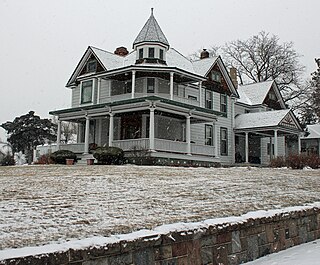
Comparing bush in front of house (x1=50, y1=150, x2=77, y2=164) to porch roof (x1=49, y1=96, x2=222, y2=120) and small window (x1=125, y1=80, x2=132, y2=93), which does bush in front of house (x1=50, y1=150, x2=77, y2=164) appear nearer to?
porch roof (x1=49, y1=96, x2=222, y2=120)

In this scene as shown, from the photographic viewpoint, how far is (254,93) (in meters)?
34.5

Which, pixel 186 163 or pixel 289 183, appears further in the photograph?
pixel 186 163

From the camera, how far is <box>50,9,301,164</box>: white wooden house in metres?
21.2

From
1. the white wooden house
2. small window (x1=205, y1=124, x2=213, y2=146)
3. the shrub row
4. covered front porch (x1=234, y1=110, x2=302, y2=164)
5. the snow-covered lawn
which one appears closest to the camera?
the snow-covered lawn

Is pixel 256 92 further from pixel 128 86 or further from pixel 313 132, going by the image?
pixel 128 86

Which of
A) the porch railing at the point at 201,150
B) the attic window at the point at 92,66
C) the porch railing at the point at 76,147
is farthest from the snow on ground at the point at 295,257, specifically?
the attic window at the point at 92,66

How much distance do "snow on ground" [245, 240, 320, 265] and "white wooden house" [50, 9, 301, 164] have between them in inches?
526

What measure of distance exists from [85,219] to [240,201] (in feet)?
10.9

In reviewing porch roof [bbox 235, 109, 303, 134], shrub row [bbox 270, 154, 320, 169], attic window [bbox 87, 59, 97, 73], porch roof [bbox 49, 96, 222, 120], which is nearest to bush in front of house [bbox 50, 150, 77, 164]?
porch roof [bbox 49, 96, 222, 120]

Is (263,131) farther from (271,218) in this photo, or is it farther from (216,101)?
(271,218)

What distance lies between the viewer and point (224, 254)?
210 inches

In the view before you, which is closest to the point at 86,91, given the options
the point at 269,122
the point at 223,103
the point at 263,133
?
the point at 223,103

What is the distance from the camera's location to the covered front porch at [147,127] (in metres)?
20.2

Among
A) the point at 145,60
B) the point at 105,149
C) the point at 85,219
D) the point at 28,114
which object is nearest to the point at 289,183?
the point at 85,219
